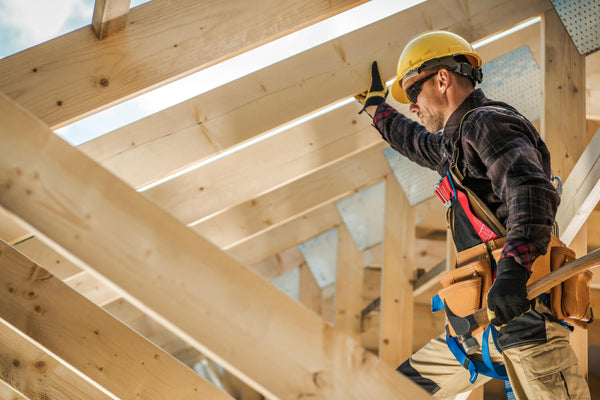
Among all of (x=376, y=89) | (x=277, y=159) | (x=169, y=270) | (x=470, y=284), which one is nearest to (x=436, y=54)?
(x=376, y=89)

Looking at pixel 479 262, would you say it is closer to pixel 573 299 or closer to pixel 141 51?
pixel 573 299

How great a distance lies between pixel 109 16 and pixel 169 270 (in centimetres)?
110

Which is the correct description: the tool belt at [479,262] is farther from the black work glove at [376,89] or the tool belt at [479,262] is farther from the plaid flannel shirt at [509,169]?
the black work glove at [376,89]

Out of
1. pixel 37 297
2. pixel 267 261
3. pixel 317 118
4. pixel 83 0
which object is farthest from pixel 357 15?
pixel 267 261

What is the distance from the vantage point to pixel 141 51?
200 centimetres

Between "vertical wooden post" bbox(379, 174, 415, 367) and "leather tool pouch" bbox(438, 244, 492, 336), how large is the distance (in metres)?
2.05

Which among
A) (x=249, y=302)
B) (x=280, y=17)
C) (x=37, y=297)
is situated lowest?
(x=249, y=302)

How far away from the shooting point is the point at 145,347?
252 centimetres

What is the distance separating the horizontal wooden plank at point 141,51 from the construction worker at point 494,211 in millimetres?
487

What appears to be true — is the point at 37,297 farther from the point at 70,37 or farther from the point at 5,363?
the point at 70,37

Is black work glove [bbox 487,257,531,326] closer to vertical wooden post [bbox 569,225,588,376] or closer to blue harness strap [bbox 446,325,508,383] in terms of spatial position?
blue harness strap [bbox 446,325,508,383]

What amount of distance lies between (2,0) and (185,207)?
1.55 metres

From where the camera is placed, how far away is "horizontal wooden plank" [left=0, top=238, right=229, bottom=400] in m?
2.42

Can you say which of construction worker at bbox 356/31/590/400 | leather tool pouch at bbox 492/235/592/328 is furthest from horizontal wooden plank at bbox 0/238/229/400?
leather tool pouch at bbox 492/235/592/328
